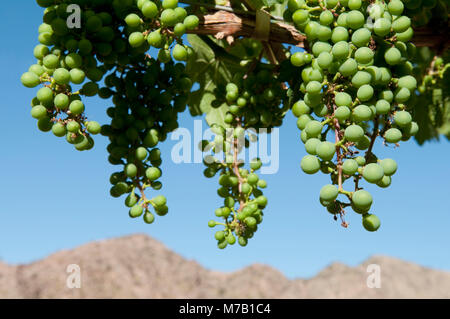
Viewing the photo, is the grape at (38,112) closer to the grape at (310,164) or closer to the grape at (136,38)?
the grape at (136,38)

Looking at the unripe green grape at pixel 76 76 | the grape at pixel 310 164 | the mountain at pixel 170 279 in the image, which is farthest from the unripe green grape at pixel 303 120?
the mountain at pixel 170 279

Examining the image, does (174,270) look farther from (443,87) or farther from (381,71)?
(381,71)

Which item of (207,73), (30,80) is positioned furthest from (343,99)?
(207,73)

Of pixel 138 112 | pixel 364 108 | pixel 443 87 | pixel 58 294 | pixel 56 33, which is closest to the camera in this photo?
pixel 364 108

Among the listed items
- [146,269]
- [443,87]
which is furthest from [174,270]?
[443,87]

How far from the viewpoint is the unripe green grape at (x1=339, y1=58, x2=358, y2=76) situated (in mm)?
865

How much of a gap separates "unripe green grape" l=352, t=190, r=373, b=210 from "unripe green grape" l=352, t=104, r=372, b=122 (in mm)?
140

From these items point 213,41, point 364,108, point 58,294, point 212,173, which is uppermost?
point 213,41

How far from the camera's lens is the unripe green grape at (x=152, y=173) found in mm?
1086

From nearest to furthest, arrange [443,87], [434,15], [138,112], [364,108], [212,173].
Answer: [364,108], [138,112], [212,173], [434,15], [443,87]

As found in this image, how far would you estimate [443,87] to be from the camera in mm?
1738

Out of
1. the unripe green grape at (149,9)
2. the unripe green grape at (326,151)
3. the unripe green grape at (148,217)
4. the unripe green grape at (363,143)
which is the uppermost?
the unripe green grape at (149,9)
